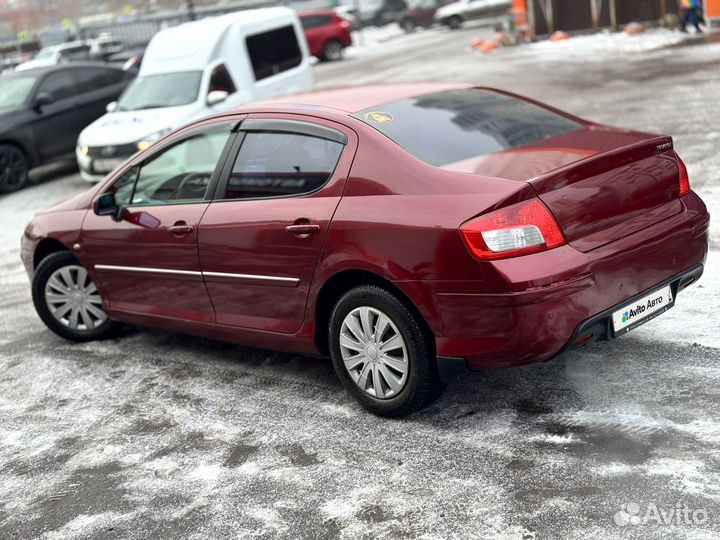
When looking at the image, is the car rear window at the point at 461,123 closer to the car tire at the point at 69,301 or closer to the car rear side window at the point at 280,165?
the car rear side window at the point at 280,165

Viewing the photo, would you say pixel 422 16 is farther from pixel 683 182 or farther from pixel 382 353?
pixel 382 353

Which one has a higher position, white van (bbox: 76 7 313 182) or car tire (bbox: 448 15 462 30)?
white van (bbox: 76 7 313 182)

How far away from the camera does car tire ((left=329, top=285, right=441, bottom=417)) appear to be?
4.62 meters

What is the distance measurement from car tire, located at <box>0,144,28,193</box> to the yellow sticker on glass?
36.2 ft

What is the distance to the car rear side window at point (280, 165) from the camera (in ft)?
16.5

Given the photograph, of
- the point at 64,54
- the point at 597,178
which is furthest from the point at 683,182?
the point at 64,54

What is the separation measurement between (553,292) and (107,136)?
1019cm

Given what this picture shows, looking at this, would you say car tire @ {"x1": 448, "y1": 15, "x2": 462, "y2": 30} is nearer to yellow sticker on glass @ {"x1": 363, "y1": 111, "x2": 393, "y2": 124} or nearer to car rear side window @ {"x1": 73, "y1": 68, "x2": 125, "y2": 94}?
car rear side window @ {"x1": 73, "y1": 68, "x2": 125, "y2": 94}

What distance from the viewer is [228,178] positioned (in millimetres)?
5531

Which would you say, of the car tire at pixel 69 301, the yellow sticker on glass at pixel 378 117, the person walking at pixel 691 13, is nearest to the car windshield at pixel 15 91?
the car tire at pixel 69 301

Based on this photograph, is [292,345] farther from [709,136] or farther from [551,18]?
[551,18]

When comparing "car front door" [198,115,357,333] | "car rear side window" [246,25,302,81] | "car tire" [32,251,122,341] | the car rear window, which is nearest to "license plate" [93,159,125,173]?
"car rear side window" [246,25,302,81]

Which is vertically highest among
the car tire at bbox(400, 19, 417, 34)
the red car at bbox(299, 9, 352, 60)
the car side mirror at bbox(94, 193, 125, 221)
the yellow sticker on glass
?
the yellow sticker on glass

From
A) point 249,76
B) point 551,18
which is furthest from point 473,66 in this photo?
point 249,76
